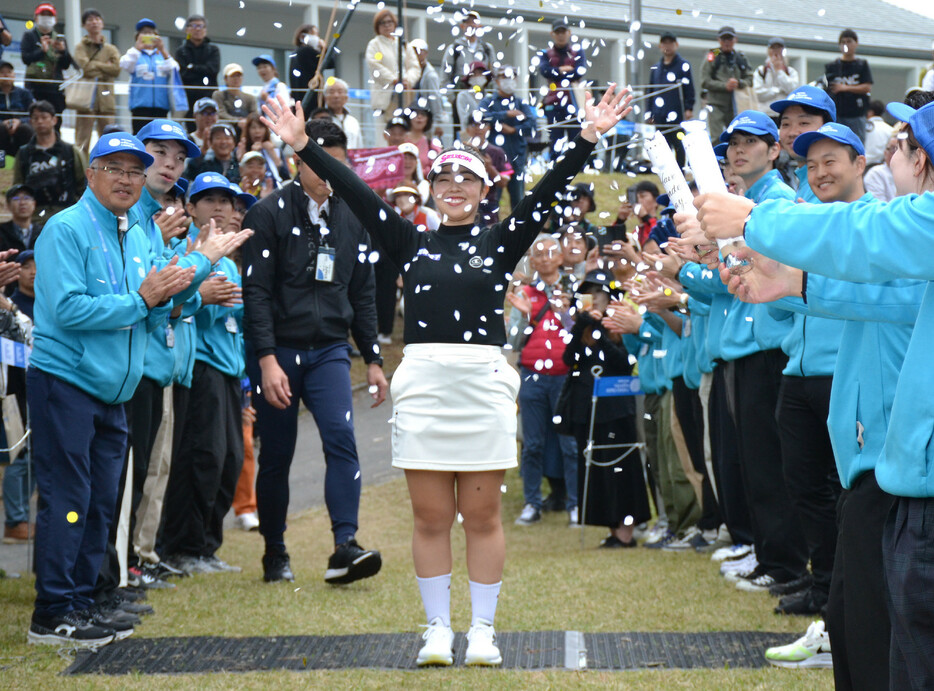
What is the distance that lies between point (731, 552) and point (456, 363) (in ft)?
12.0

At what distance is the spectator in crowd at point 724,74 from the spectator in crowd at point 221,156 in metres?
6.89

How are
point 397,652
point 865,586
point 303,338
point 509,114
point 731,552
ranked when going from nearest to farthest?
point 865,586
point 397,652
point 303,338
point 731,552
point 509,114

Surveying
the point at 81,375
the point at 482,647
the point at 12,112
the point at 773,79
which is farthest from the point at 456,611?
the point at 773,79

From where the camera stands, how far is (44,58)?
48.4 feet

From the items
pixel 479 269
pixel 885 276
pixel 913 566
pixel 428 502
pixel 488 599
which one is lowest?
pixel 488 599

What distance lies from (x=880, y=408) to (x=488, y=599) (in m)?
2.21

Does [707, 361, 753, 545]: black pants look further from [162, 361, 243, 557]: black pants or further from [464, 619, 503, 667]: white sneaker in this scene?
[162, 361, 243, 557]: black pants

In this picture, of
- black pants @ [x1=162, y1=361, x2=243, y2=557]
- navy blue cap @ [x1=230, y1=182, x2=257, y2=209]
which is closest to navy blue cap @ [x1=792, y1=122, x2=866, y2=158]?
navy blue cap @ [x1=230, y1=182, x2=257, y2=209]

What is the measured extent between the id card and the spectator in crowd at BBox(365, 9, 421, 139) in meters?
4.25

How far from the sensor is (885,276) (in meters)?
2.71

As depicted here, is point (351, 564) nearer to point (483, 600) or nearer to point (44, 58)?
point (483, 600)

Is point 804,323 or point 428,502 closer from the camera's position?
point 428,502

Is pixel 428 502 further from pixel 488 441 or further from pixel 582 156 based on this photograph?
pixel 582 156

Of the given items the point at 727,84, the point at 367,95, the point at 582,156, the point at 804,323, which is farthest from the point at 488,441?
the point at 367,95
